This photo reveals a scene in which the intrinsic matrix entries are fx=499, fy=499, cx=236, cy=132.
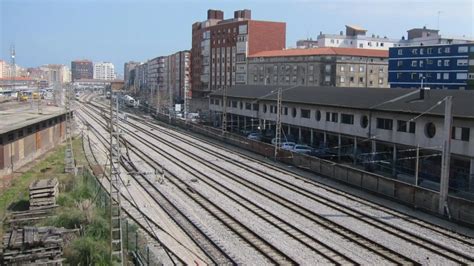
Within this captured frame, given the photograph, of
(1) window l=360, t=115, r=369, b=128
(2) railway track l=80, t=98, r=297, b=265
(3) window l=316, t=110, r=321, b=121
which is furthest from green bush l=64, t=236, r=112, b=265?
(3) window l=316, t=110, r=321, b=121

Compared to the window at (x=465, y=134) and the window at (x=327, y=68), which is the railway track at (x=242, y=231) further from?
the window at (x=327, y=68)

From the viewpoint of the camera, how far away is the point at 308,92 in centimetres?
4812

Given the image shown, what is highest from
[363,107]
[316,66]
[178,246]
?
[316,66]

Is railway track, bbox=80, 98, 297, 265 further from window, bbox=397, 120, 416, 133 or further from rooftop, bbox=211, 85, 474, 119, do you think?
rooftop, bbox=211, 85, 474, 119

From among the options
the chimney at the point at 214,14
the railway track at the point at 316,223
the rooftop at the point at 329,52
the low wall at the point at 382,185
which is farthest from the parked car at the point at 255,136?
the chimney at the point at 214,14

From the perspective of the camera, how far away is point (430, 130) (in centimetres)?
3061

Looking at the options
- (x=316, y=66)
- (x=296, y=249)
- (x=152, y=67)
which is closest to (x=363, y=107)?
(x=296, y=249)

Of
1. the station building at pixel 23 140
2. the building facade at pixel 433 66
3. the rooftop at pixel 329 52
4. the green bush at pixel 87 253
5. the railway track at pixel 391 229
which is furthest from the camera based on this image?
the rooftop at pixel 329 52

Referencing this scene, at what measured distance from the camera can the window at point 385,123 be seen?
34.0 meters

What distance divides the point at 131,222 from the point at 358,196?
490 inches

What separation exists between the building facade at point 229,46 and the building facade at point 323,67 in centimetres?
388

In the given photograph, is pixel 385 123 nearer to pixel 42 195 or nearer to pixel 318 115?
pixel 318 115

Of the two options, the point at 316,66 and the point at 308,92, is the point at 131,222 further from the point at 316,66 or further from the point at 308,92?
the point at 316,66

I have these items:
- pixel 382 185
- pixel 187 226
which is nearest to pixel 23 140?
pixel 187 226
